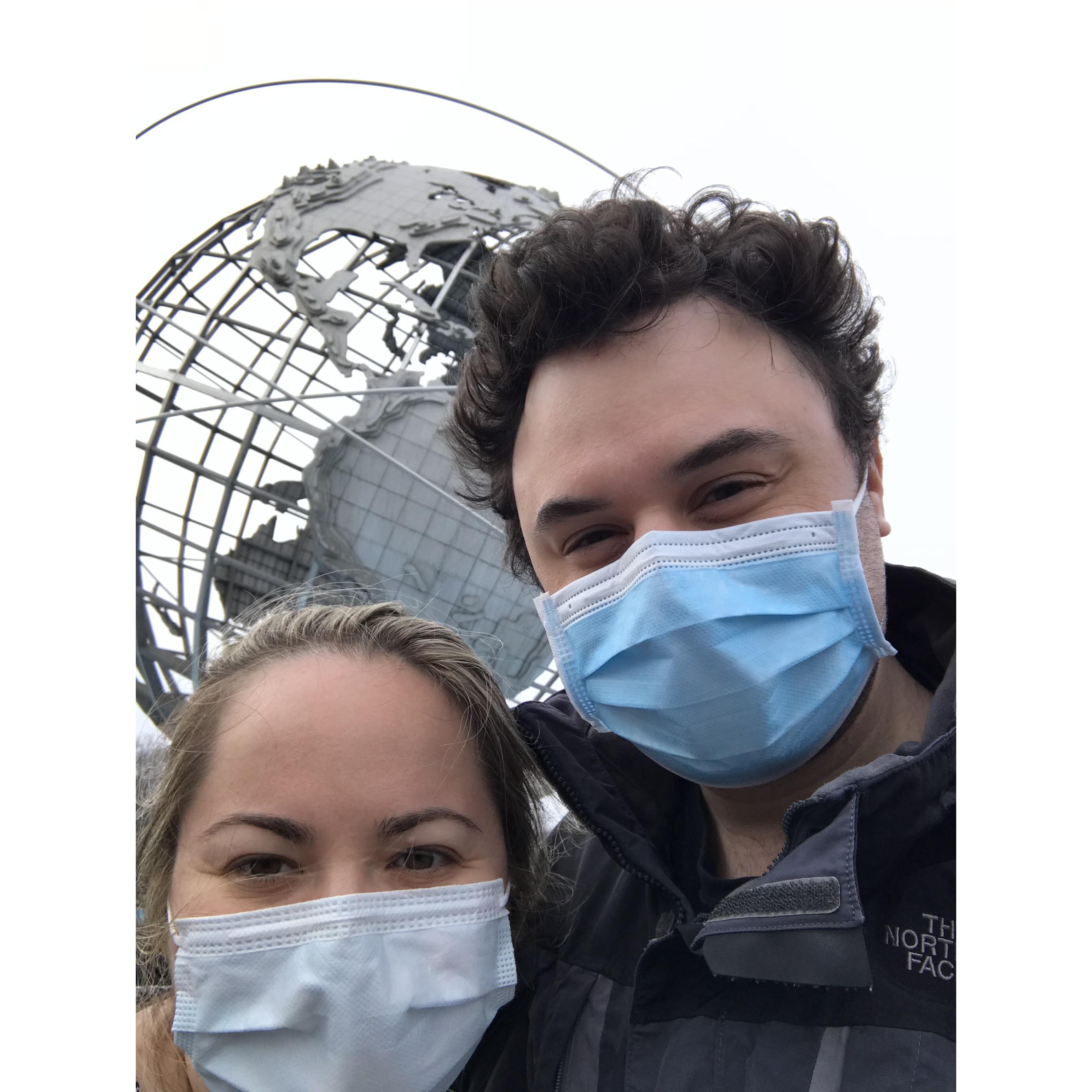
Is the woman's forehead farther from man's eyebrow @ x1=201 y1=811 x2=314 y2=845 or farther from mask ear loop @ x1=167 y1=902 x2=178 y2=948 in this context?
mask ear loop @ x1=167 y1=902 x2=178 y2=948

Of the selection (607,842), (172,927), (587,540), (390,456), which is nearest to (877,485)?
(587,540)

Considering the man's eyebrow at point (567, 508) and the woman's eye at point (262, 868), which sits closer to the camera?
the woman's eye at point (262, 868)

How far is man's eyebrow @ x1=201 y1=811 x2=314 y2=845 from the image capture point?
6.37 feet

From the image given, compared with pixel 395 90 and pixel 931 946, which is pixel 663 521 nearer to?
pixel 931 946

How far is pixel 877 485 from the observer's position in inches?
96.8

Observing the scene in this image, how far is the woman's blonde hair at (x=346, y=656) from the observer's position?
86.4 inches

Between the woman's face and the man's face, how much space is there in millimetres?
519

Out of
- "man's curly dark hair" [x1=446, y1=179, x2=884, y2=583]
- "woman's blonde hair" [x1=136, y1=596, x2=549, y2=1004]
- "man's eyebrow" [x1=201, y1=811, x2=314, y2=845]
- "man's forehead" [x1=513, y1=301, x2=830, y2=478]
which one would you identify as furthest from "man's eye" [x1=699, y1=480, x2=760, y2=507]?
"man's eyebrow" [x1=201, y1=811, x2=314, y2=845]

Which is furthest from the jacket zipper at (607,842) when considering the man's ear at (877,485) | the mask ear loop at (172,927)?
the man's ear at (877,485)

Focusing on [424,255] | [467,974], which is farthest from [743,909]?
[424,255]

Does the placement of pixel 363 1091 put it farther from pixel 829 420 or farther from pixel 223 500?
pixel 223 500

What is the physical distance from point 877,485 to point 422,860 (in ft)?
4.58

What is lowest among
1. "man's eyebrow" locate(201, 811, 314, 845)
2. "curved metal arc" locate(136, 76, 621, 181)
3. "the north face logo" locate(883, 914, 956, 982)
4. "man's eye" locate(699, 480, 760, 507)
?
"the north face logo" locate(883, 914, 956, 982)

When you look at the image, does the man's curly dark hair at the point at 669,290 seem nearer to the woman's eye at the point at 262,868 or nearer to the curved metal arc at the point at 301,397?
the woman's eye at the point at 262,868
